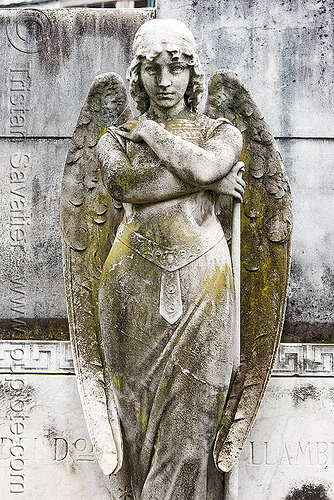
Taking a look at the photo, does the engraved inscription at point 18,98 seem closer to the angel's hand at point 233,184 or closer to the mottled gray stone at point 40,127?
the mottled gray stone at point 40,127

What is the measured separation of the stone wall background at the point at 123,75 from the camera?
18.1ft

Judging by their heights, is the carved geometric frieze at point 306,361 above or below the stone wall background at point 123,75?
below

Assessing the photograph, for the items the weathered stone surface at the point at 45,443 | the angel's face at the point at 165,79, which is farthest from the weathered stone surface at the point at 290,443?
the angel's face at the point at 165,79

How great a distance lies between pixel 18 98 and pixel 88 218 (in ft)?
3.79

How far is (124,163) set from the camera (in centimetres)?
457

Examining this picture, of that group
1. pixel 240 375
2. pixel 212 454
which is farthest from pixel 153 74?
pixel 212 454

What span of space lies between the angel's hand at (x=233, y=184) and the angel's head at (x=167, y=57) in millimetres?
508

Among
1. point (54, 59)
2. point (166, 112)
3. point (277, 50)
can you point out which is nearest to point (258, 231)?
point (166, 112)

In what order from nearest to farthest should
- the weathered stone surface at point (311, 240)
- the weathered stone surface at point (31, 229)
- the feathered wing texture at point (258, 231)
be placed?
the feathered wing texture at point (258, 231)
the weathered stone surface at point (311, 240)
the weathered stone surface at point (31, 229)

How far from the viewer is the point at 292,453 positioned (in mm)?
5160

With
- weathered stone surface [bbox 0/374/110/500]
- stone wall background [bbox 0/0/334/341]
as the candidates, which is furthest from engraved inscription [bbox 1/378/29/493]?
stone wall background [bbox 0/0/334/341]

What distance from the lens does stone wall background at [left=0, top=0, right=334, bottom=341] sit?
18.1ft

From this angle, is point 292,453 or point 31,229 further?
point 31,229

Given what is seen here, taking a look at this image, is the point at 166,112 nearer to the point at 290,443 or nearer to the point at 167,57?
the point at 167,57
